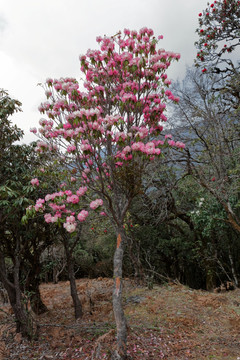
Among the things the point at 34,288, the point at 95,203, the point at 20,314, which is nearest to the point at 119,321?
the point at 95,203

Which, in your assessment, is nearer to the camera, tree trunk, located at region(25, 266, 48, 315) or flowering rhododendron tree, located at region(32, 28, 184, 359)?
flowering rhododendron tree, located at region(32, 28, 184, 359)

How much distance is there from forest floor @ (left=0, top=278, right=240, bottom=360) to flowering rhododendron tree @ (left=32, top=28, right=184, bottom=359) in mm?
1033

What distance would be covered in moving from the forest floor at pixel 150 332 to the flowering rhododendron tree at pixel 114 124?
40.7 inches

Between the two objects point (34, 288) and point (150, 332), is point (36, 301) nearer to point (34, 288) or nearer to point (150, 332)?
point (34, 288)

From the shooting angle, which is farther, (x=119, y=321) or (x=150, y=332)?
(x=150, y=332)

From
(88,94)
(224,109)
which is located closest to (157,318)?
(88,94)

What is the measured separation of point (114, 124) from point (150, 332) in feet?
15.0

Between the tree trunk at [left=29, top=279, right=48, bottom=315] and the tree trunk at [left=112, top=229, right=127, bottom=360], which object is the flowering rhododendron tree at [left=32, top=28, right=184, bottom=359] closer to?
the tree trunk at [left=112, top=229, right=127, bottom=360]

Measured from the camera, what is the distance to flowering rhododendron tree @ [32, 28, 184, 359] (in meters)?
4.48

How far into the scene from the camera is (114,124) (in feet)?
14.1

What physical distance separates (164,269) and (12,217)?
12.4m

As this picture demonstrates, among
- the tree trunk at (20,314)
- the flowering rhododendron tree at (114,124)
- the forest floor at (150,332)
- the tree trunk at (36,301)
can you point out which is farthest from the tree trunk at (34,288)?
the flowering rhododendron tree at (114,124)

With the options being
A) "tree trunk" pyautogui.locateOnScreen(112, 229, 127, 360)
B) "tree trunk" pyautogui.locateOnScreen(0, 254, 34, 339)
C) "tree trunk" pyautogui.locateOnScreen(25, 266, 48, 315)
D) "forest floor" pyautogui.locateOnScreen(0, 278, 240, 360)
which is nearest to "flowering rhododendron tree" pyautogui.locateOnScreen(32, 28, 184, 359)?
"tree trunk" pyautogui.locateOnScreen(112, 229, 127, 360)

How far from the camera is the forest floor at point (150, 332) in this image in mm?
5062
